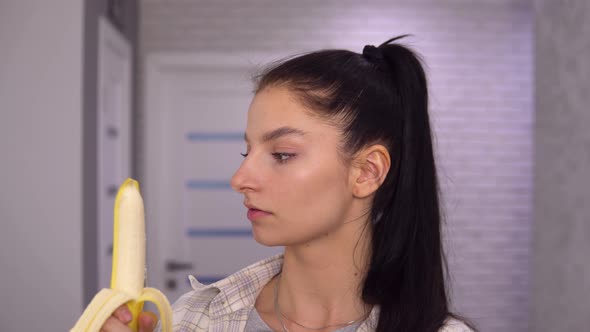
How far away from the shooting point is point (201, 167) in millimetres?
3713

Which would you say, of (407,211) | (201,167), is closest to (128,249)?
(407,211)

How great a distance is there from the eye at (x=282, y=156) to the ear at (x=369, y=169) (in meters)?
0.15

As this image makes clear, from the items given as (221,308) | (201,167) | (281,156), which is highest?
(281,156)

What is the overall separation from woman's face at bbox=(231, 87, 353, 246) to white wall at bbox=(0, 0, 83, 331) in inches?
65.3

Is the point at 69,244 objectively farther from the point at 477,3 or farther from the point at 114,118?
the point at 477,3

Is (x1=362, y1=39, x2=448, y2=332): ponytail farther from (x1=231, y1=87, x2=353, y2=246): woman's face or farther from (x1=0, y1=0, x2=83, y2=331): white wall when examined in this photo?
(x1=0, y1=0, x2=83, y2=331): white wall

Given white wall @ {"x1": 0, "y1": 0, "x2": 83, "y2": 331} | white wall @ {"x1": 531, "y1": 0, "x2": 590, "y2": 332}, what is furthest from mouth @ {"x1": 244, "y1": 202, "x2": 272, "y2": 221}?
white wall @ {"x1": 531, "y1": 0, "x2": 590, "y2": 332}

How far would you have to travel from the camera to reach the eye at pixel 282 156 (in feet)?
3.55

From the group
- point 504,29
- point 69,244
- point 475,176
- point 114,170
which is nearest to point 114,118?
point 114,170

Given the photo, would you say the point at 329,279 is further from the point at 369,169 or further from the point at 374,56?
the point at 374,56

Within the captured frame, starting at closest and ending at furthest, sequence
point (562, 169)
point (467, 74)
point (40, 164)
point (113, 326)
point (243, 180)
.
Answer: point (113, 326)
point (243, 180)
point (40, 164)
point (562, 169)
point (467, 74)

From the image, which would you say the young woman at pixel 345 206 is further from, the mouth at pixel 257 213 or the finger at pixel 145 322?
the finger at pixel 145 322

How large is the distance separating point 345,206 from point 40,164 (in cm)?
180

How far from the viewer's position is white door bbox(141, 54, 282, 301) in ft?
12.1
